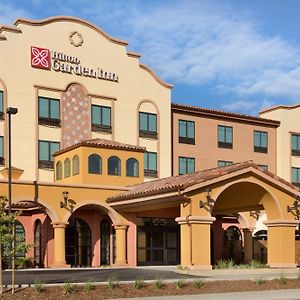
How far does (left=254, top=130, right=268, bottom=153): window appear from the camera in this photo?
56.5 metres

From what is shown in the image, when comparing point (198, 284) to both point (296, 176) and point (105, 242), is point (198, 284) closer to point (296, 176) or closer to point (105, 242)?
point (105, 242)

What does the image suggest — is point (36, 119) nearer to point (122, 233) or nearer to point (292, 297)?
point (122, 233)

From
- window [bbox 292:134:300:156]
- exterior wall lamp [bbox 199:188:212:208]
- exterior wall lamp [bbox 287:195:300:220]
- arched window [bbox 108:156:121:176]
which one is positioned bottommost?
exterior wall lamp [bbox 287:195:300:220]

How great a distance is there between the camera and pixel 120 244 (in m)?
36.4

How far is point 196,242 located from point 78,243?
35.1 ft

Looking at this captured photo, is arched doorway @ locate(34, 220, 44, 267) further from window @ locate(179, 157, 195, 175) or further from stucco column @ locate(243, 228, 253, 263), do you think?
window @ locate(179, 157, 195, 175)

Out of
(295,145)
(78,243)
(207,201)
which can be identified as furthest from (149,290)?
(295,145)

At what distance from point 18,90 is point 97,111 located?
6.34 metres

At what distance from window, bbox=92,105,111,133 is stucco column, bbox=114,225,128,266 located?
11.5m

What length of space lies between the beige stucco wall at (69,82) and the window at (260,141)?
1012 centimetres

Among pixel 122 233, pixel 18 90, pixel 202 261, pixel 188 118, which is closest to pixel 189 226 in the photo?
pixel 202 261

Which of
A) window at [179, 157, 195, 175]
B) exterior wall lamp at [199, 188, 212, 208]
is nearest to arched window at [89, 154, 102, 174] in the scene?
exterior wall lamp at [199, 188, 212, 208]

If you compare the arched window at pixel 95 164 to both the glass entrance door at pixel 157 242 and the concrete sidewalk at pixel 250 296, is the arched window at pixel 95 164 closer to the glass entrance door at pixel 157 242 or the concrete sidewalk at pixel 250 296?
the glass entrance door at pixel 157 242

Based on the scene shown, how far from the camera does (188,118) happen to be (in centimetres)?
5203
